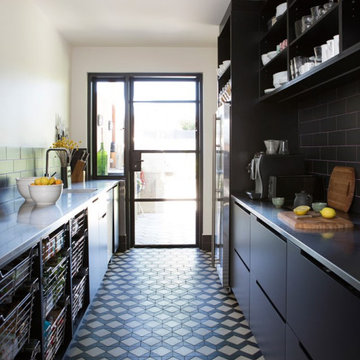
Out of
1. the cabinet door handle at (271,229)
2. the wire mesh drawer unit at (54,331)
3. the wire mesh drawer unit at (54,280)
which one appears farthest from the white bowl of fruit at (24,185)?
the cabinet door handle at (271,229)

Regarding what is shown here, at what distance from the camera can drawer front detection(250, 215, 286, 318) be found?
217cm

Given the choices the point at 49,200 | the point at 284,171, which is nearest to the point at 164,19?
the point at 284,171

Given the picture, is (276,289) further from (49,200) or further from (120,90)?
(120,90)

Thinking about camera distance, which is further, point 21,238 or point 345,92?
point 345,92

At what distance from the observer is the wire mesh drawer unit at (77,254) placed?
300cm

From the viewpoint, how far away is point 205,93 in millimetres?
5625

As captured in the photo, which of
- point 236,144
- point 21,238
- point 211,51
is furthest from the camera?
point 211,51

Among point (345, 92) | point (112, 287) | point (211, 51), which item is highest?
point (211, 51)

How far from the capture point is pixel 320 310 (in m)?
1.61

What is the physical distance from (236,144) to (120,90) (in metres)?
2.38

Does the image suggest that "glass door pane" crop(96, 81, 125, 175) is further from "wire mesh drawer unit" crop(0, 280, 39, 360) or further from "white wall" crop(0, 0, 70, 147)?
"wire mesh drawer unit" crop(0, 280, 39, 360)

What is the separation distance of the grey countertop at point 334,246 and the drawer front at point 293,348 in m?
0.41

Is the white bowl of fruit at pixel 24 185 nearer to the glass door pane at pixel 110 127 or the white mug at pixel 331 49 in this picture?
the white mug at pixel 331 49

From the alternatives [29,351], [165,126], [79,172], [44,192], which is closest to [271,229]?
[29,351]
